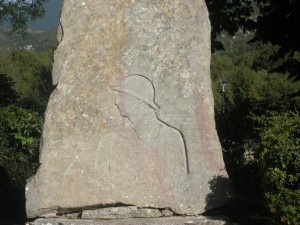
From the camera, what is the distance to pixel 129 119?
5.99 meters

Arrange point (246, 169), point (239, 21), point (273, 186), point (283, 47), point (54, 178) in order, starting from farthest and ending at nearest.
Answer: point (239, 21), point (283, 47), point (246, 169), point (54, 178), point (273, 186)

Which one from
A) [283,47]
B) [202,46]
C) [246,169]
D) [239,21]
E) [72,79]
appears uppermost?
[239,21]

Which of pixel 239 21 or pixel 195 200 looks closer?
pixel 195 200

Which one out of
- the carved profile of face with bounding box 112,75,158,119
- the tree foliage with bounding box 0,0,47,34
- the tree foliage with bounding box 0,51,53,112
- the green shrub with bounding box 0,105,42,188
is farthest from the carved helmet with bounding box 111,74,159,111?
the tree foliage with bounding box 0,51,53,112

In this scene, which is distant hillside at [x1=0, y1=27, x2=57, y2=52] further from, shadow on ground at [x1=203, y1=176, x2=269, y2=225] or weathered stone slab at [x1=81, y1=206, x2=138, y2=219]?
weathered stone slab at [x1=81, y1=206, x2=138, y2=219]

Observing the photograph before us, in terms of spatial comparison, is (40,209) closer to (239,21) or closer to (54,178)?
(54,178)

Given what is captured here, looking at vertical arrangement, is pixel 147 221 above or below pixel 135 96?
below

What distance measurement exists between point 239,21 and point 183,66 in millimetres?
6524

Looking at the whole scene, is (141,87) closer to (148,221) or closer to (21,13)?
(148,221)

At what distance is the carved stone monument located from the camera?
5.91 meters

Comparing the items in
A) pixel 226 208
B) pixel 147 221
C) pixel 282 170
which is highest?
pixel 282 170

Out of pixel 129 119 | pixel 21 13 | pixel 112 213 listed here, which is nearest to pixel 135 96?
pixel 129 119

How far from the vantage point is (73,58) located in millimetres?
5984

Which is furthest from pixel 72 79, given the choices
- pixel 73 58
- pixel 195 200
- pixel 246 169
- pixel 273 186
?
pixel 246 169
